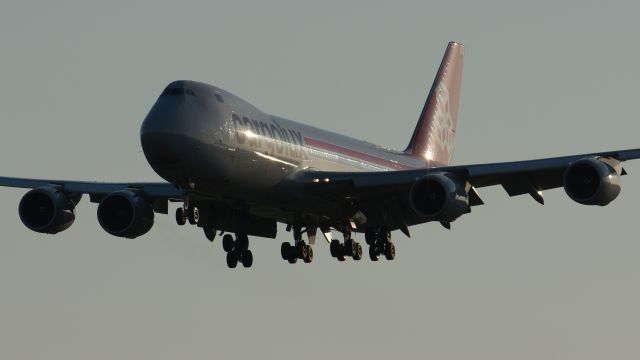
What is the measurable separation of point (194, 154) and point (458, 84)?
32310 mm

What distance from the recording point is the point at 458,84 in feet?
284

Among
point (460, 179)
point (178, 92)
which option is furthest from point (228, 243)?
point (460, 179)

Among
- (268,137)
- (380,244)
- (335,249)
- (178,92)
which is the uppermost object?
(178,92)

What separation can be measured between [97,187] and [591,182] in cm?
2020

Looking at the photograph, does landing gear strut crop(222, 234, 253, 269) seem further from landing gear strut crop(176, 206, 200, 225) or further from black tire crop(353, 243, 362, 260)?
landing gear strut crop(176, 206, 200, 225)

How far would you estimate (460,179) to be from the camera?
60.6 metres

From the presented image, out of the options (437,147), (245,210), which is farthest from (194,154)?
(437,147)

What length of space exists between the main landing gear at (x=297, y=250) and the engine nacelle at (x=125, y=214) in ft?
18.4

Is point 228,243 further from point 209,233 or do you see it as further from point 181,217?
point 181,217

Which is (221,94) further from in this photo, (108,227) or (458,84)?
(458,84)

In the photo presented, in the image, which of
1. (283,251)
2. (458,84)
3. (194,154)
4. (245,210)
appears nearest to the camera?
(194,154)

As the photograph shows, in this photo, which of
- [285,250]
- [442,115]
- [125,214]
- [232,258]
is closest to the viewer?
[125,214]

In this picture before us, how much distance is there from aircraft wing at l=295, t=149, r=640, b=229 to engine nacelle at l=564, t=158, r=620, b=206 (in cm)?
38

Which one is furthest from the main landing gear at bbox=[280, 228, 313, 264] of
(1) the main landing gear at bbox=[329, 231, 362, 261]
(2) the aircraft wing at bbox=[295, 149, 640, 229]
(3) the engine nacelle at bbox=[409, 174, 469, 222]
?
(3) the engine nacelle at bbox=[409, 174, 469, 222]
